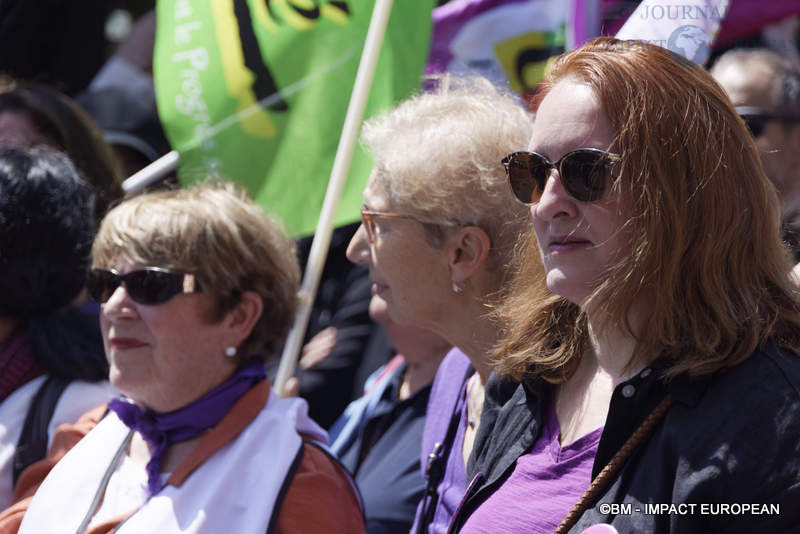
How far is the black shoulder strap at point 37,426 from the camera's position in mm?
2697

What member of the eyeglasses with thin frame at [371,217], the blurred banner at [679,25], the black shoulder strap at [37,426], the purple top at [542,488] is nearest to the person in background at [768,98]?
the blurred banner at [679,25]

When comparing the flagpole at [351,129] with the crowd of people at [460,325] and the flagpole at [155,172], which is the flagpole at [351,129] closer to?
the crowd of people at [460,325]

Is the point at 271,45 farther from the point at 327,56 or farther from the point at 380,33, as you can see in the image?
the point at 380,33

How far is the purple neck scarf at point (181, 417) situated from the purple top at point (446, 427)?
510 mm

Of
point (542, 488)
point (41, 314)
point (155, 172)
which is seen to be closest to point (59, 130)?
point (155, 172)

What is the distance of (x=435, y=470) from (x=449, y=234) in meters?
0.59

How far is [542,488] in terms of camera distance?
5.79 feet

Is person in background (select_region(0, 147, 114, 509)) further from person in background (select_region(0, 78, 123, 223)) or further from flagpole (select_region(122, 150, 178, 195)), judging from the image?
flagpole (select_region(122, 150, 178, 195))

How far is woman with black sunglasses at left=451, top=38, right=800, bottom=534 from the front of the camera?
4.90 feet

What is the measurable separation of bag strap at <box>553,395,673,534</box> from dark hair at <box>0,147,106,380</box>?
171 centimetres

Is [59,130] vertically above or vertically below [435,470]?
above

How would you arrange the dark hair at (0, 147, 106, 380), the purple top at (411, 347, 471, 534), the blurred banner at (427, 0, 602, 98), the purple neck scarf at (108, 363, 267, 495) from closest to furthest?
the purple top at (411, 347, 471, 534)
the purple neck scarf at (108, 363, 267, 495)
the dark hair at (0, 147, 106, 380)
the blurred banner at (427, 0, 602, 98)

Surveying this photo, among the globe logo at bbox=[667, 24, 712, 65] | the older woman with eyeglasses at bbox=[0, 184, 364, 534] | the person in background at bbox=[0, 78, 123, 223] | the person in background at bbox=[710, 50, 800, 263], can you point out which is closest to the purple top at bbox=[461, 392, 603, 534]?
the older woman with eyeglasses at bbox=[0, 184, 364, 534]

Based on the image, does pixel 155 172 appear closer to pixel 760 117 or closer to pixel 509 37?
pixel 509 37
